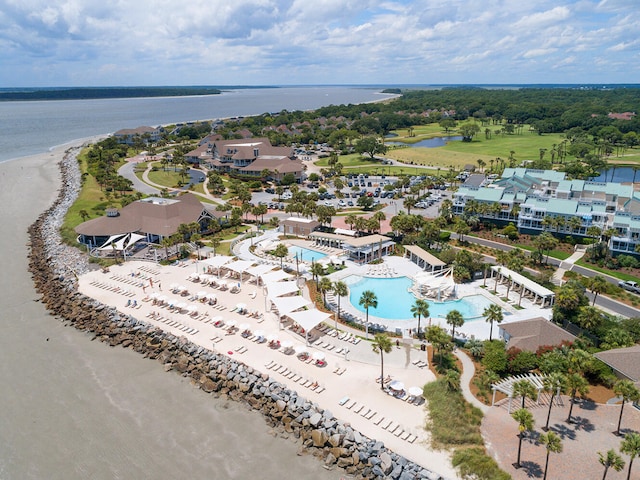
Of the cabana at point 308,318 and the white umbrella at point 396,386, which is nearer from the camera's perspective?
the white umbrella at point 396,386

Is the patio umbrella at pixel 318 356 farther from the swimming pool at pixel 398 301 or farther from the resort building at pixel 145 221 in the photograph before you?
the resort building at pixel 145 221

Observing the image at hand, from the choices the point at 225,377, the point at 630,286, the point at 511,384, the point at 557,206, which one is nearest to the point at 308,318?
the point at 225,377

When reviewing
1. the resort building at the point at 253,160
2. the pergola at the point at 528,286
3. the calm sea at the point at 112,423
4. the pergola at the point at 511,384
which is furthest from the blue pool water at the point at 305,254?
the resort building at the point at 253,160

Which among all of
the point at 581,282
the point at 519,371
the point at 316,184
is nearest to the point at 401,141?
the point at 316,184

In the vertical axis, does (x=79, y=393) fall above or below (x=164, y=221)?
below

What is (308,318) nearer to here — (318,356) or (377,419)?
(318,356)

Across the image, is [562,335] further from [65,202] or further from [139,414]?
[65,202]
